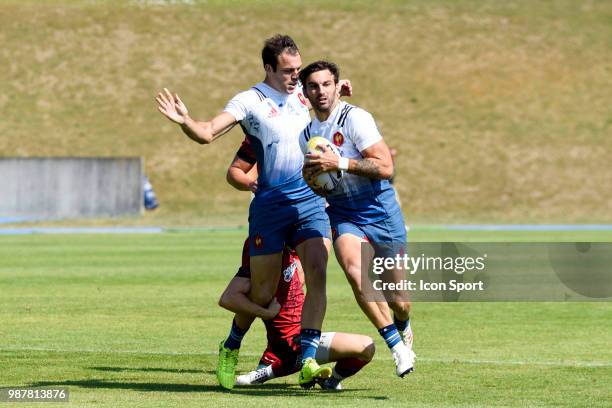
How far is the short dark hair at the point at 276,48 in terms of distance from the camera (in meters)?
9.92

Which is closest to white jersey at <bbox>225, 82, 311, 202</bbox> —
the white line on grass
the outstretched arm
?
the outstretched arm

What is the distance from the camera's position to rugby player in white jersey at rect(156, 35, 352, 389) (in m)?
9.94

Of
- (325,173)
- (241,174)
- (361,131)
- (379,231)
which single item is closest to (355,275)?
(379,231)

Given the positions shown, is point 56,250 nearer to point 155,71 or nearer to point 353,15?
point 155,71

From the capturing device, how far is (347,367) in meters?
9.88

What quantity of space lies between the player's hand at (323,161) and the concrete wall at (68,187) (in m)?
32.5

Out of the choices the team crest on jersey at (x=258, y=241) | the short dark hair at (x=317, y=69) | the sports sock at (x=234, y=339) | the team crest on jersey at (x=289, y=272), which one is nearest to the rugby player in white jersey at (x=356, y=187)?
the short dark hair at (x=317, y=69)

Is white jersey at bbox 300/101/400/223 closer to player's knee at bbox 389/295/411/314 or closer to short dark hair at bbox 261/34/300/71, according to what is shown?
short dark hair at bbox 261/34/300/71

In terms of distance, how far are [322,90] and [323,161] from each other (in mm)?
671

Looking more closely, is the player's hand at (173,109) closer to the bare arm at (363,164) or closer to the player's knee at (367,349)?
the bare arm at (363,164)

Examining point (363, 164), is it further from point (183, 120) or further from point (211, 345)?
point (211, 345)

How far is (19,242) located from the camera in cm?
2970

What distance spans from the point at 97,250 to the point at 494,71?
3884 cm

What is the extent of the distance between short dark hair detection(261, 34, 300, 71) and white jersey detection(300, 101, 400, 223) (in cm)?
57
